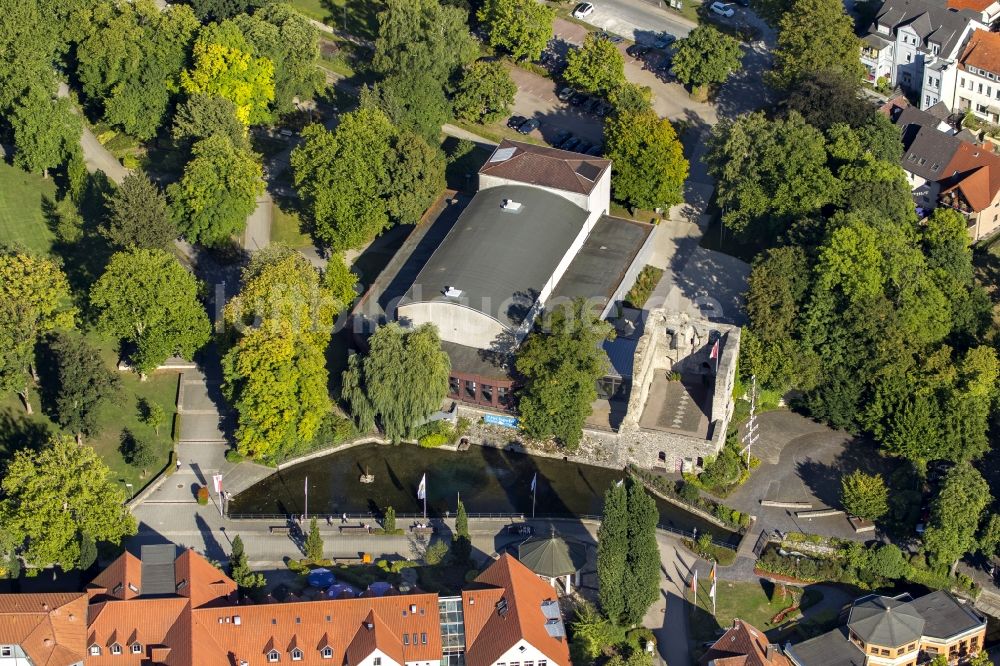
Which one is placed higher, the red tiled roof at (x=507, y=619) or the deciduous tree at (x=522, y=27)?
the deciduous tree at (x=522, y=27)

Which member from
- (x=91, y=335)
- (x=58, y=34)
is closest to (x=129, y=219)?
(x=91, y=335)

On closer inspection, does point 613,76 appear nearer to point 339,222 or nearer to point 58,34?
point 339,222

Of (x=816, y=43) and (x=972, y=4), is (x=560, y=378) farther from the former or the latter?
(x=972, y=4)

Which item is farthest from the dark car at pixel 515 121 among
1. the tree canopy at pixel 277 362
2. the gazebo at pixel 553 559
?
the gazebo at pixel 553 559

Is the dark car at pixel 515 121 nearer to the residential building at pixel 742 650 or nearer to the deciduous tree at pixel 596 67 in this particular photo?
the deciduous tree at pixel 596 67

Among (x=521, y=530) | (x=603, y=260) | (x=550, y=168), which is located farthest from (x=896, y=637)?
(x=550, y=168)

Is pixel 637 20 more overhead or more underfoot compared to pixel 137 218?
more overhead
